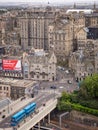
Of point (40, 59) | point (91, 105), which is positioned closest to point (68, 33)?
point (40, 59)

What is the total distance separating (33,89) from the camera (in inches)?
2322

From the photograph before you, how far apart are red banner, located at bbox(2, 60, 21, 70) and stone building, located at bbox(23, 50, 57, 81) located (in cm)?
119

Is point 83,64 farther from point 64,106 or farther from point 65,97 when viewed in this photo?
point 64,106

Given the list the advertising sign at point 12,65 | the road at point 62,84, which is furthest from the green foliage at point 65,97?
the advertising sign at point 12,65

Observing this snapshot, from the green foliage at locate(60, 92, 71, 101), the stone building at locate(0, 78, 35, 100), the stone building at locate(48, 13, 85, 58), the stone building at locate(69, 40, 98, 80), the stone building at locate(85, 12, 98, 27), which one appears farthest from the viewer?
the stone building at locate(85, 12, 98, 27)

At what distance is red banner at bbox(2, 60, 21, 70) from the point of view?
217 feet

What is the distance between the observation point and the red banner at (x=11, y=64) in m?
66.0

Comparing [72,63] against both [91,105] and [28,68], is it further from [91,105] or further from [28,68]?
[91,105]

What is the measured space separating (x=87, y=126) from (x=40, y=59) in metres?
18.9

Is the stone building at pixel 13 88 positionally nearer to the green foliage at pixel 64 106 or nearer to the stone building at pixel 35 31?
the green foliage at pixel 64 106

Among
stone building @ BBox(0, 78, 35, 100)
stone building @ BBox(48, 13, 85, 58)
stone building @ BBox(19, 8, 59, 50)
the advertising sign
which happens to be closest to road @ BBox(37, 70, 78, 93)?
stone building @ BBox(0, 78, 35, 100)

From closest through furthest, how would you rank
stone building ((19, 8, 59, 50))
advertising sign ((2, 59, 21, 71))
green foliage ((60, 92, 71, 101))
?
green foliage ((60, 92, 71, 101)), advertising sign ((2, 59, 21, 71)), stone building ((19, 8, 59, 50))

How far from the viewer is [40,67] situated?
66812 mm

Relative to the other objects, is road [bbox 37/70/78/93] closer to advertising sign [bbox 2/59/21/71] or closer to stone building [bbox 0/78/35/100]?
stone building [bbox 0/78/35/100]
